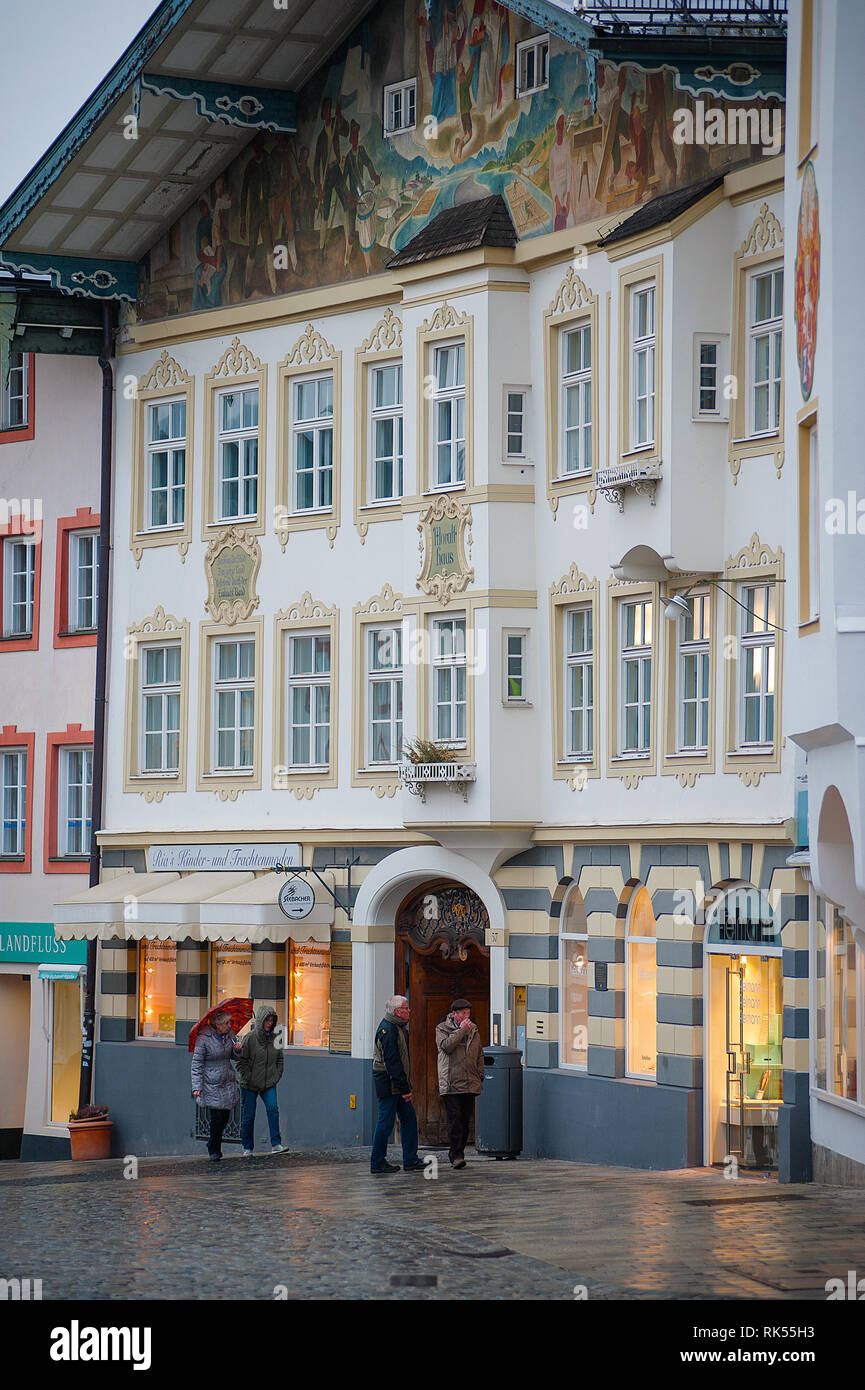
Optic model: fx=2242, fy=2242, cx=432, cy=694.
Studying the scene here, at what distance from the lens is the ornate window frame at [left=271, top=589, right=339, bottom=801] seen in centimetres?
2831

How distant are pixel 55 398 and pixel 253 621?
5.73 metres

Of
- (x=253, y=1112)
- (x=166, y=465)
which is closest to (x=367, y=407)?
(x=166, y=465)

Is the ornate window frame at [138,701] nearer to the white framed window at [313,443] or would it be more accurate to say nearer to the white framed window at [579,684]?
the white framed window at [313,443]

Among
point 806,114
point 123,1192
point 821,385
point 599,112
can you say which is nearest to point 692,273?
point 599,112

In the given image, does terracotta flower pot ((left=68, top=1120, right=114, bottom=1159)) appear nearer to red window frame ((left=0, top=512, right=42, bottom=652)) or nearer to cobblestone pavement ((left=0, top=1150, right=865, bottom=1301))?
cobblestone pavement ((left=0, top=1150, right=865, bottom=1301))

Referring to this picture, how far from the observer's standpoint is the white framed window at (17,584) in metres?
33.3

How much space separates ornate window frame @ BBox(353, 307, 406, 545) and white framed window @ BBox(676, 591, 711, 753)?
525 centimetres

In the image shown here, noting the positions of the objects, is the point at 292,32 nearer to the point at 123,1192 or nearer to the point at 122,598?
the point at 122,598

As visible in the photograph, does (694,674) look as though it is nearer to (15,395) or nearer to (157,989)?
(157,989)

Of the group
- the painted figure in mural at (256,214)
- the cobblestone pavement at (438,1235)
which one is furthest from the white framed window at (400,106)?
the cobblestone pavement at (438,1235)

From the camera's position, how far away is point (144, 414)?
102 ft

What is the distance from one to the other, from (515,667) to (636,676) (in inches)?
71.6

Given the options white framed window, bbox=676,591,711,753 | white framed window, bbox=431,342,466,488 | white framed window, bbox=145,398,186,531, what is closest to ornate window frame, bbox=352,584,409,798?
white framed window, bbox=431,342,466,488

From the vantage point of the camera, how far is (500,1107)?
971 inches
